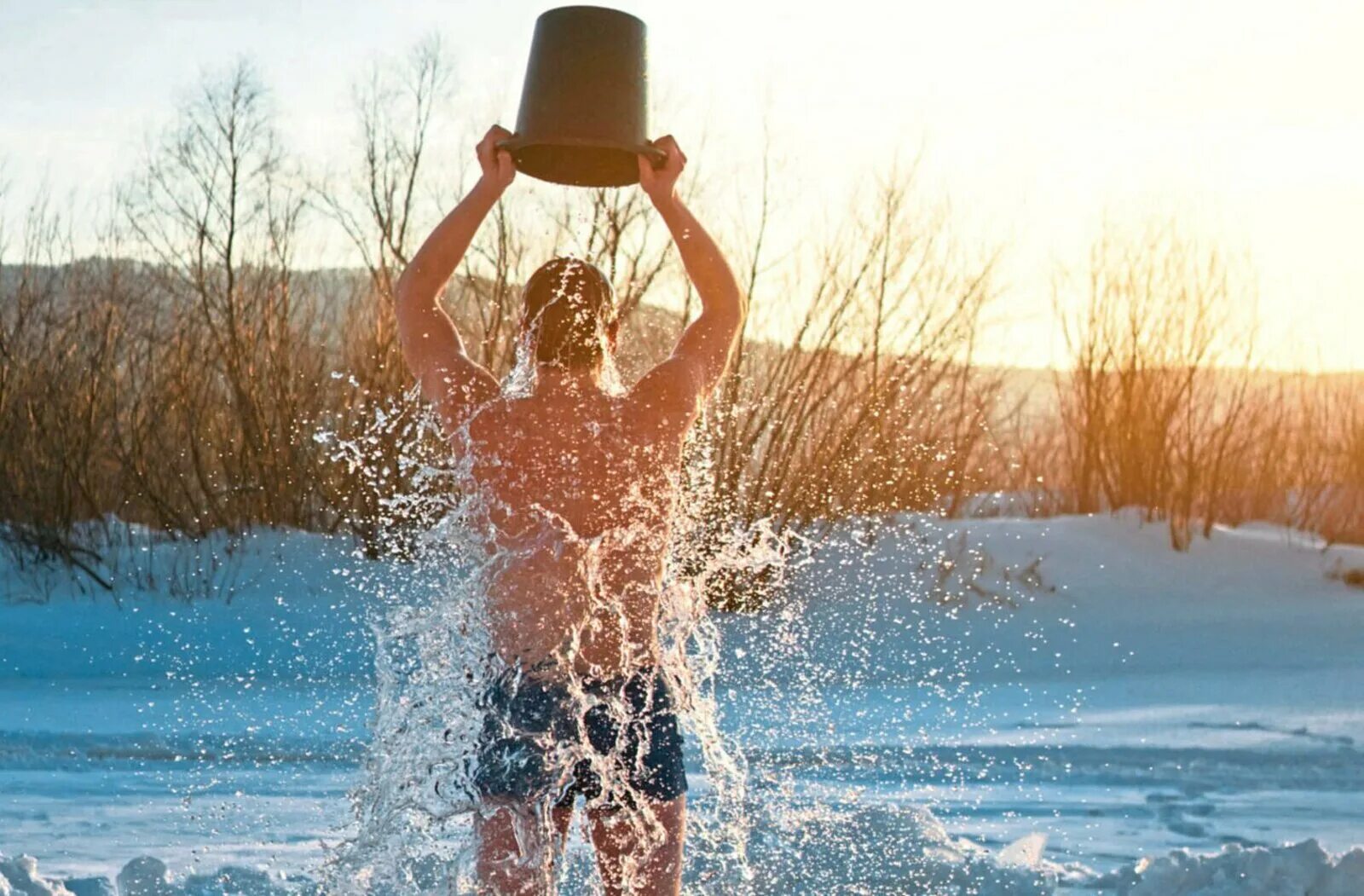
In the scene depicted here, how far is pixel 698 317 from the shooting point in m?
3.04

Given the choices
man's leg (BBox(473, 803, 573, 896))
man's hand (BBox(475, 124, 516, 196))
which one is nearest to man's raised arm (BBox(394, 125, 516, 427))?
man's hand (BBox(475, 124, 516, 196))

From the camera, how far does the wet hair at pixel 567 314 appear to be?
275 cm

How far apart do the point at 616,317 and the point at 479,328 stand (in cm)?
956

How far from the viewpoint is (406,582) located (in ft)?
39.3

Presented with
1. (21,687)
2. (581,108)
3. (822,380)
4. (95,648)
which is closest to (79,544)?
(95,648)

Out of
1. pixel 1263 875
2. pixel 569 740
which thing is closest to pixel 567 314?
pixel 569 740

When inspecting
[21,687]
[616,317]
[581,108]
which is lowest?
[21,687]

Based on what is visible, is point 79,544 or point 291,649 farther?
point 79,544

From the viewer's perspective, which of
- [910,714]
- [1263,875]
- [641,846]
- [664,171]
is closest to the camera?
[641,846]

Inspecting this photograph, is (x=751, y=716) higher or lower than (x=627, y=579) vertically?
lower

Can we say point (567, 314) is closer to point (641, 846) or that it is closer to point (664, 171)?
point (664, 171)

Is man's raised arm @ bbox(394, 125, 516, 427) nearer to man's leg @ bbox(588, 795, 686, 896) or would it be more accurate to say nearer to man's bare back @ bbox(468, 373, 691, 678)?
man's bare back @ bbox(468, 373, 691, 678)

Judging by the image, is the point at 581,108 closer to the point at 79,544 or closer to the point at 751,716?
the point at 751,716

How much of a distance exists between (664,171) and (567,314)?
58 cm
